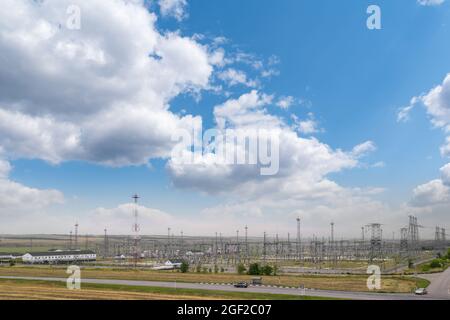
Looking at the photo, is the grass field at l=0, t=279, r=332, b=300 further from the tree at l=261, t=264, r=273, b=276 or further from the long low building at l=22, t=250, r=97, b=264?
the long low building at l=22, t=250, r=97, b=264

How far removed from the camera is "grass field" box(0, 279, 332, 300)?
129 ft

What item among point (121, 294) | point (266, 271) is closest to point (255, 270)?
point (266, 271)

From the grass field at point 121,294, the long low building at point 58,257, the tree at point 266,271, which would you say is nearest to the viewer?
the grass field at point 121,294

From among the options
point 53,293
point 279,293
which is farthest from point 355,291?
point 53,293

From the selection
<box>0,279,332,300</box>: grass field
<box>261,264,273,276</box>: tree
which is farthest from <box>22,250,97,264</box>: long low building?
<box>0,279,332,300</box>: grass field

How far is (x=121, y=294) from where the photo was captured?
41875 mm

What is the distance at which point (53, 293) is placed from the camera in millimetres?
41906

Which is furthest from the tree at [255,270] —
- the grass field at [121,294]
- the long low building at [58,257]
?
the long low building at [58,257]

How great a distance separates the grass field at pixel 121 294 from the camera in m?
39.2

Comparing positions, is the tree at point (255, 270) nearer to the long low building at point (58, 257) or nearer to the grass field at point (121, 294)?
the grass field at point (121, 294)
